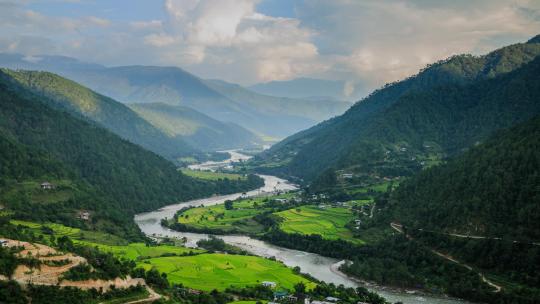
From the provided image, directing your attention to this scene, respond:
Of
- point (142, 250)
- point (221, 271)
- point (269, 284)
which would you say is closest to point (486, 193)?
point (269, 284)

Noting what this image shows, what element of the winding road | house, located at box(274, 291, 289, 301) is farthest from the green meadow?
the winding road

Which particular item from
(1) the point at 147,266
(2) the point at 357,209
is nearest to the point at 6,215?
(1) the point at 147,266

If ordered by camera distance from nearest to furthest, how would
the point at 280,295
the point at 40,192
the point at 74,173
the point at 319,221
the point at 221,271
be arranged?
the point at 280,295
the point at 221,271
the point at 40,192
the point at 319,221
the point at 74,173

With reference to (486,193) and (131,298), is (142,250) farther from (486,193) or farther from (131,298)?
(486,193)

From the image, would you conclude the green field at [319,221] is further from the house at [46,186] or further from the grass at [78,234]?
the house at [46,186]

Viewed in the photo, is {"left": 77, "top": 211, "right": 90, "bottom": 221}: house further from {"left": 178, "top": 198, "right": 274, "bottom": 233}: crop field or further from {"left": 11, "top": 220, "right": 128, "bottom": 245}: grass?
{"left": 178, "top": 198, "right": 274, "bottom": 233}: crop field

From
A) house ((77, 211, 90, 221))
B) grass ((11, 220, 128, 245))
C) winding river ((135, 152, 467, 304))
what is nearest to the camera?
winding river ((135, 152, 467, 304))

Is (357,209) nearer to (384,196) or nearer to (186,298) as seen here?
(384,196)
